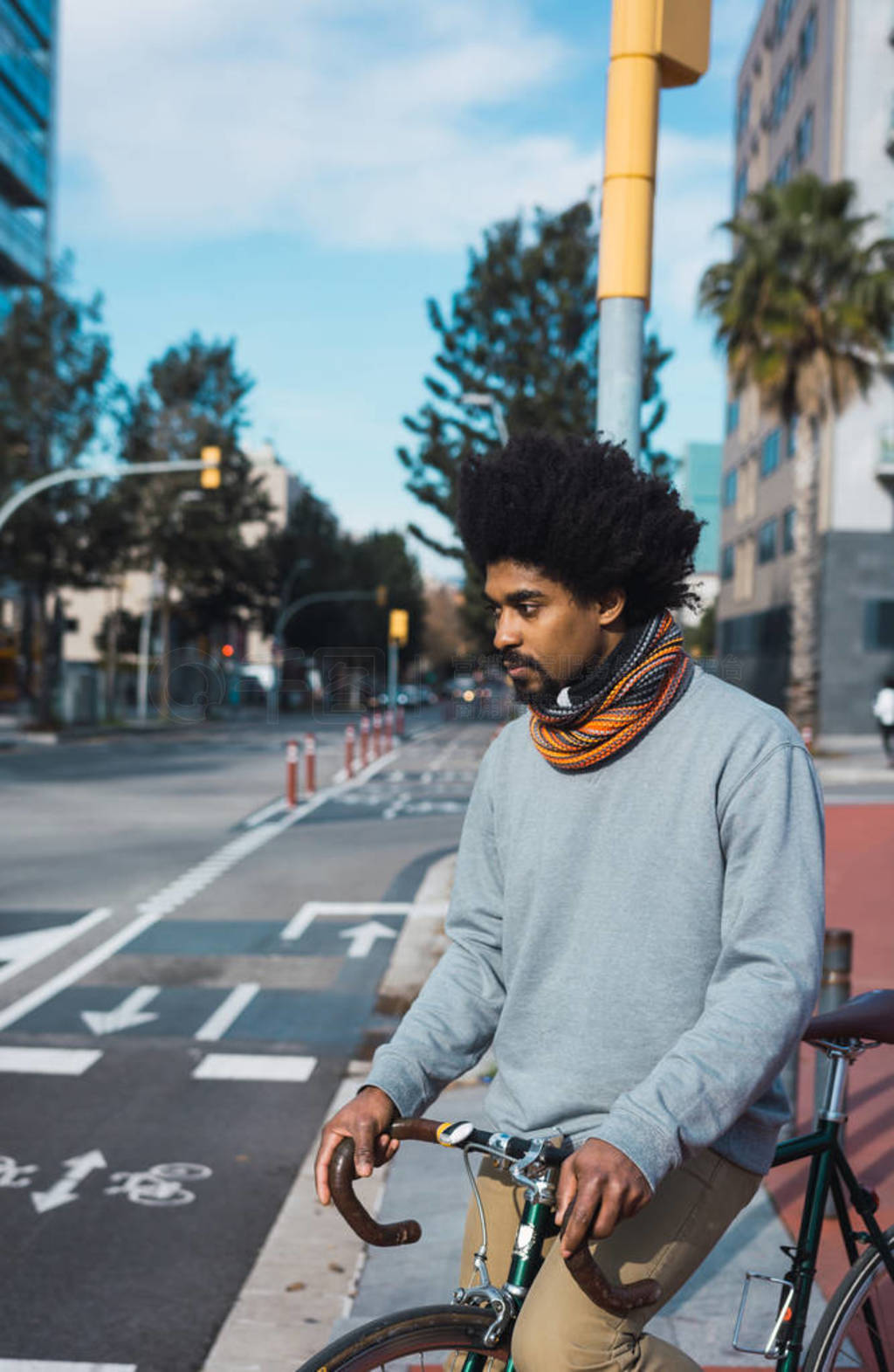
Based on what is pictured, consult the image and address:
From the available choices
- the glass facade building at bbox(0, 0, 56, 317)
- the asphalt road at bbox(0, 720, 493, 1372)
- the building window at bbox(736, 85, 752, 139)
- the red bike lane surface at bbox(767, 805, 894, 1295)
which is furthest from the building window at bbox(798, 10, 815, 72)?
the asphalt road at bbox(0, 720, 493, 1372)

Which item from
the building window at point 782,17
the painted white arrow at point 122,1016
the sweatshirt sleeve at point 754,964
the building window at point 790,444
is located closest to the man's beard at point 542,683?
the sweatshirt sleeve at point 754,964

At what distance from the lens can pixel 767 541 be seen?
46.2m

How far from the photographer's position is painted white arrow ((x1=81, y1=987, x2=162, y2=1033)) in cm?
703

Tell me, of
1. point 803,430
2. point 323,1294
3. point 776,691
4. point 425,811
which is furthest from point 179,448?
point 323,1294

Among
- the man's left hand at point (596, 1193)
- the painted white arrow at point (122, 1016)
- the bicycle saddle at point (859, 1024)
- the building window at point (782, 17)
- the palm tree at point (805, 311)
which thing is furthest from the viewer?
the building window at point (782, 17)

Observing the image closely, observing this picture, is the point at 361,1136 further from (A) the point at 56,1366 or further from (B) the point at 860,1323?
(A) the point at 56,1366

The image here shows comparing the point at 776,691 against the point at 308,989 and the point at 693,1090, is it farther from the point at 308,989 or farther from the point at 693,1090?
the point at 693,1090

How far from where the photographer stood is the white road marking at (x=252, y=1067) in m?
6.18

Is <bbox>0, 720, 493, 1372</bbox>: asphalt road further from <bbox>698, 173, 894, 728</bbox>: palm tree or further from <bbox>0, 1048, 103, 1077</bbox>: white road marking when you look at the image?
<bbox>698, 173, 894, 728</bbox>: palm tree

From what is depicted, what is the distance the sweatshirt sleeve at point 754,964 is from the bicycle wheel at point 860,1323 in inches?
24.3

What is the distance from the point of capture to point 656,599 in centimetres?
214

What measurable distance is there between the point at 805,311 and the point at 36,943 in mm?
20952

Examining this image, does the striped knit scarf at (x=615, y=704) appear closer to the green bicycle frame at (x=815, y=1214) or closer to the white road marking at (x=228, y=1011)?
the green bicycle frame at (x=815, y=1214)

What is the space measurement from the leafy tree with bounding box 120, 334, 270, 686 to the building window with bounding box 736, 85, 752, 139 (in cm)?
2308
